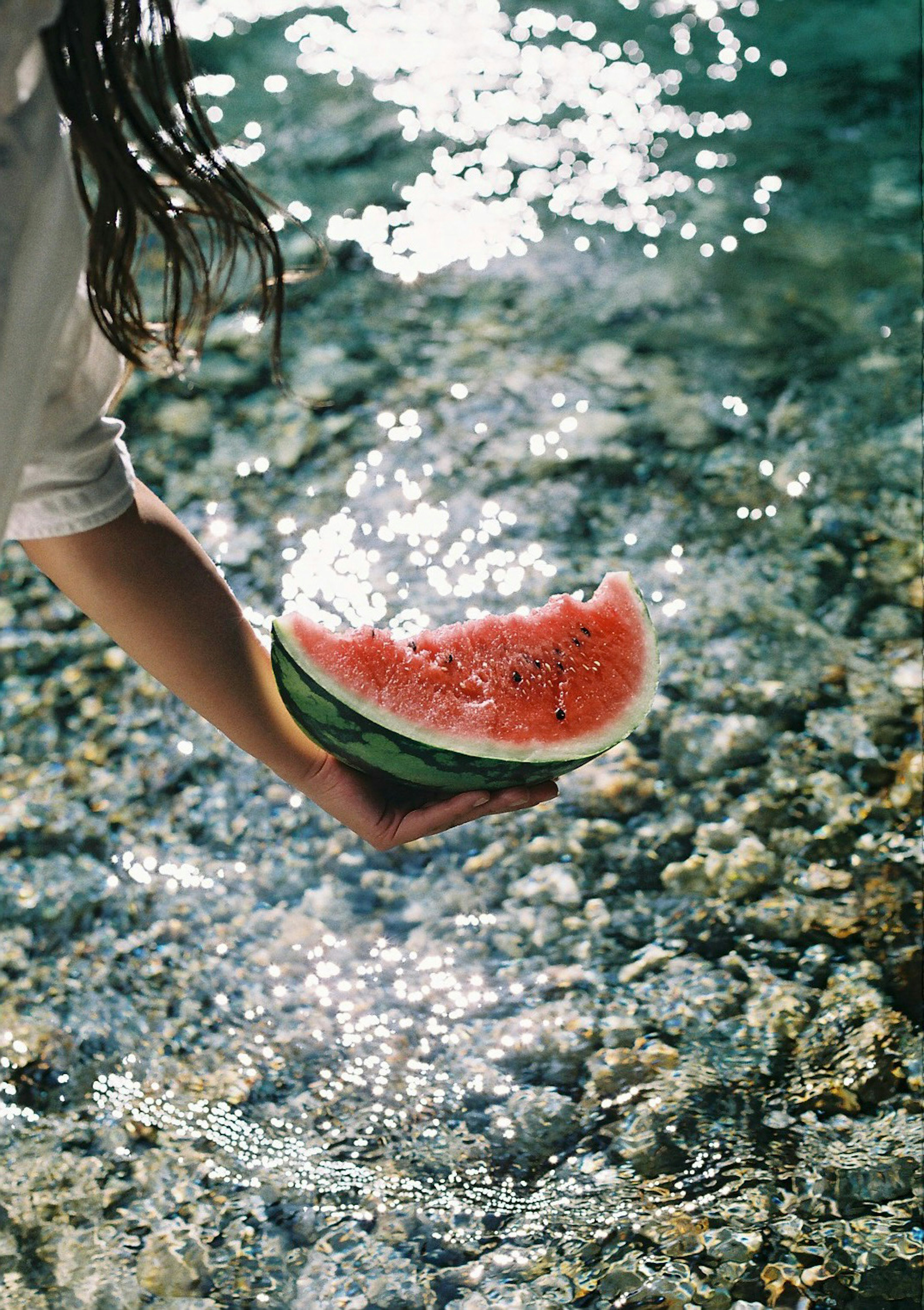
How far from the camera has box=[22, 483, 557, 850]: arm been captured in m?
1.40

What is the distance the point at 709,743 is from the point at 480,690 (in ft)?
2.80

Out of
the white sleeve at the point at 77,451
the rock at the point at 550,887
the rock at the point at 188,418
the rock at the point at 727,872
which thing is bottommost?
the rock at the point at 727,872

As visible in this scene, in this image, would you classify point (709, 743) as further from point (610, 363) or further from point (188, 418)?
point (188, 418)

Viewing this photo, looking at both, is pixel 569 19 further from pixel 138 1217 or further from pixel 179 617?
pixel 138 1217

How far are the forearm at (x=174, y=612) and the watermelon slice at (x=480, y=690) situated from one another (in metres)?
0.07

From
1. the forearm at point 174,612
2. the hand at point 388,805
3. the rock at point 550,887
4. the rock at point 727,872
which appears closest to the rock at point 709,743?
the rock at point 727,872

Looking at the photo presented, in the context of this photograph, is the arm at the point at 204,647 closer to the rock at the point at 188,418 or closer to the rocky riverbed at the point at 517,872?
the rocky riverbed at the point at 517,872

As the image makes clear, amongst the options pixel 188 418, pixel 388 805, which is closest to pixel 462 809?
pixel 388 805

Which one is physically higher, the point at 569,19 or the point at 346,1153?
the point at 569,19

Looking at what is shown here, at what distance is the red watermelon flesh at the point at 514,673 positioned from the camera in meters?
1.67

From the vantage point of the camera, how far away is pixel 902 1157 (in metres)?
1.79

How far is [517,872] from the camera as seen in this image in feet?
7.52

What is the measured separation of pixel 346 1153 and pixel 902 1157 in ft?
2.82

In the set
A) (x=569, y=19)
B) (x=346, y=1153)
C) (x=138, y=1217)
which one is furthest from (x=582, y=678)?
(x=569, y=19)
